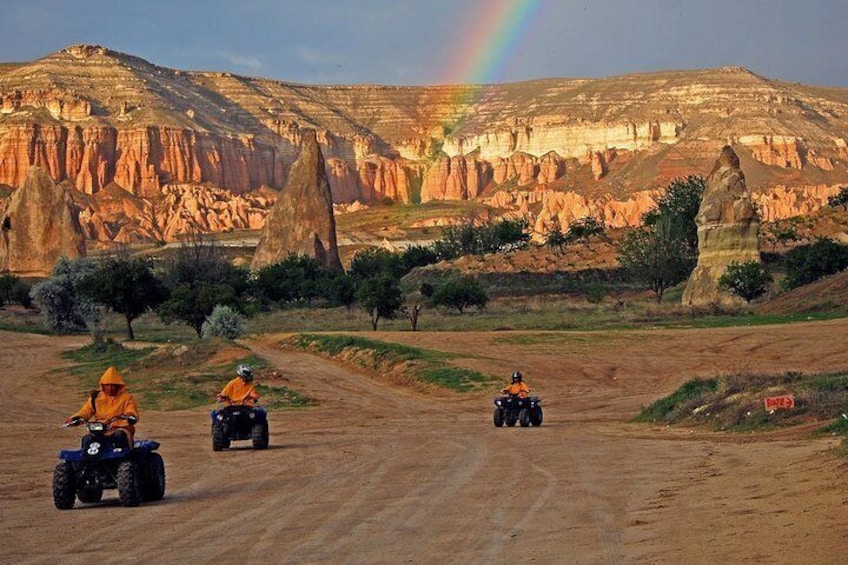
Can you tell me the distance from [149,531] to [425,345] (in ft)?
119

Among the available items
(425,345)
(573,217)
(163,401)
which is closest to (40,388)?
(163,401)

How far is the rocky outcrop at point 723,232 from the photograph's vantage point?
6675 centimetres

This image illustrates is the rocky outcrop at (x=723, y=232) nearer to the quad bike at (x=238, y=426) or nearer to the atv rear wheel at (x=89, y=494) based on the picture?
the quad bike at (x=238, y=426)

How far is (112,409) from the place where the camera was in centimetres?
1541

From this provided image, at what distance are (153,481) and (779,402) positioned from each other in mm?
11045

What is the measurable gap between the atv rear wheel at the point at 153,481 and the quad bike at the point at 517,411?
1216cm


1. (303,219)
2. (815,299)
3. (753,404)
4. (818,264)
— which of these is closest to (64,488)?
(753,404)

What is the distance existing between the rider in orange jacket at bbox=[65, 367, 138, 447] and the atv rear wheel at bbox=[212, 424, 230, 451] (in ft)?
23.0

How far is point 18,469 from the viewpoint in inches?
800

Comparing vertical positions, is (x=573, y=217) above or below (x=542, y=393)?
above

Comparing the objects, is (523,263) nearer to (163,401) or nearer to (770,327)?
(770,327)

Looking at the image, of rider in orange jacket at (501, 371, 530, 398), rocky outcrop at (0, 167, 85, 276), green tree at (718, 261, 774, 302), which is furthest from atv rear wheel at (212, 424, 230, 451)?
rocky outcrop at (0, 167, 85, 276)

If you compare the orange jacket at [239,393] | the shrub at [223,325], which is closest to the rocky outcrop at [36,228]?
the shrub at [223,325]

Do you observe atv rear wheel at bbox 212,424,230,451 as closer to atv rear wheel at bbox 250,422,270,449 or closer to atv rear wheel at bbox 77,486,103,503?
atv rear wheel at bbox 250,422,270,449
